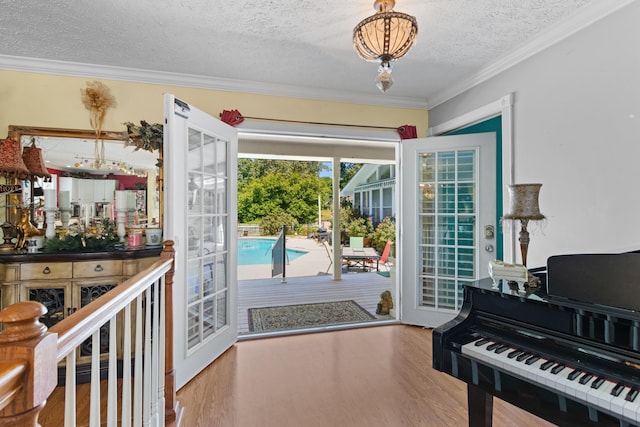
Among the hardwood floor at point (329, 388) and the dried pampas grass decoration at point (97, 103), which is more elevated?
the dried pampas grass decoration at point (97, 103)

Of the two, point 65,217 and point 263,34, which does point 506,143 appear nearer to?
point 263,34

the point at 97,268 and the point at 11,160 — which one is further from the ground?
the point at 11,160

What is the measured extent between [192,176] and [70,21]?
4.21 feet

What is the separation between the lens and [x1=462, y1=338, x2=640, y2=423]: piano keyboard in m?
1.01

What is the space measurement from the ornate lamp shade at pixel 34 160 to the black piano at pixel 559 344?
10.6ft

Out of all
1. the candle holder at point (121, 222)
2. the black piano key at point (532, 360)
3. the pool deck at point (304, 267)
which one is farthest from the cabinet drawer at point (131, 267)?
the pool deck at point (304, 267)

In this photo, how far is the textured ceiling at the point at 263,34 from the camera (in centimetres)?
197

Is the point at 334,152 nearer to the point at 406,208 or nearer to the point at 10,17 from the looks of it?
the point at 406,208

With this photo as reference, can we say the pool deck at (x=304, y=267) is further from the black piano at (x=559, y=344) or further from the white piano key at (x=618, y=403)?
the white piano key at (x=618, y=403)

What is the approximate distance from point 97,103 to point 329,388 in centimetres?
309

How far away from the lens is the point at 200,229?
259 centimetres

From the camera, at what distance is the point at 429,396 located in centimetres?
218

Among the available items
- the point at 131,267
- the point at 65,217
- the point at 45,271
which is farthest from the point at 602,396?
the point at 65,217

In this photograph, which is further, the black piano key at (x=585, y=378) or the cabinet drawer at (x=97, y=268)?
the cabinet drawer at (x=97, y=268)
